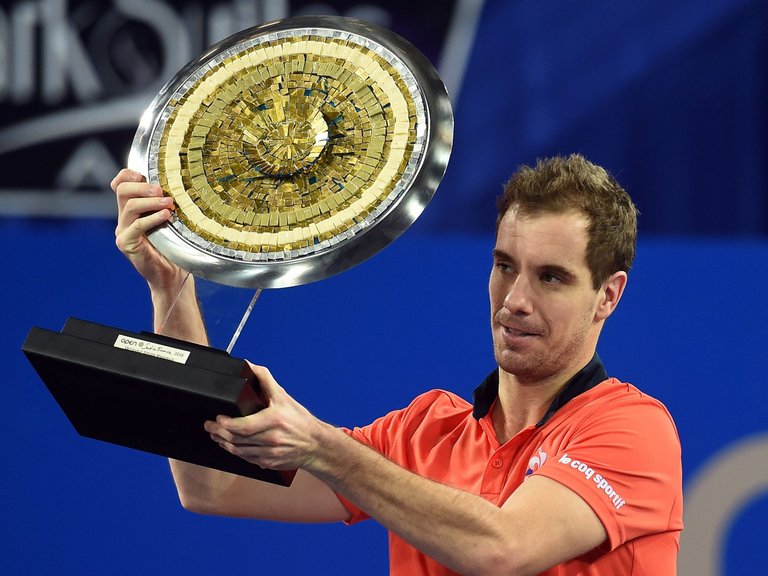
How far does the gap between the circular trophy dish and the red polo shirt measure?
0.49m

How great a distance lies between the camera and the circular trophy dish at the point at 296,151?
148 centimetres

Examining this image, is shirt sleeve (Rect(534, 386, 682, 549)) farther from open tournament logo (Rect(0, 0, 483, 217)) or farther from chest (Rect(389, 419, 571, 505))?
open tournament logo (Rect(0, 0, 483, 217))

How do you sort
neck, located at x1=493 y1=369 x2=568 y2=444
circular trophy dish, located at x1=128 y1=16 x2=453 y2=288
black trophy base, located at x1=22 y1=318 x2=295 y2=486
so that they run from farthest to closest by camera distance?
neck, located at x1=493 y1=369 x2=568 y2=444 → circular trophy dish, located at x1=128 y1=16 x2=453 y2=288 → black trophy base, located at x1=22 y1=318 x2=295 y2=486

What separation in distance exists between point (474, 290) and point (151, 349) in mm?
1684

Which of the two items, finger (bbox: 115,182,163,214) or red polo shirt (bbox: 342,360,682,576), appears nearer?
finger (bbox: 115,182,163,214)

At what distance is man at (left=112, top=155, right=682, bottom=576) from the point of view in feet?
4.99

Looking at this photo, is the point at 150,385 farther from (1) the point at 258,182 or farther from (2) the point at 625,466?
(2) the point at 625,466

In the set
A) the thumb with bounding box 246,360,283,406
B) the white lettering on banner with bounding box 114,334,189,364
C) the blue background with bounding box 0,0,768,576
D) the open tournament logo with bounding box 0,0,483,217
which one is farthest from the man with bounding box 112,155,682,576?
the open tournament logo with bounding box 0,0,483,217

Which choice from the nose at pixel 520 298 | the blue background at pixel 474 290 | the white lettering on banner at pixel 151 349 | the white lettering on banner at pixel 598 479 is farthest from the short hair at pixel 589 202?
the blue background at pixel 474 290

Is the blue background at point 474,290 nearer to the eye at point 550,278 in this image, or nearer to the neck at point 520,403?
the neck at point 520,403

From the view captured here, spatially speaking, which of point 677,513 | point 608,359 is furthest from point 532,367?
point 608,359

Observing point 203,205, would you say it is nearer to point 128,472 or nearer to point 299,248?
point 299,248

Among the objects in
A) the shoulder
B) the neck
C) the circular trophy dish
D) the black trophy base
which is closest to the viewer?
the black trophy base

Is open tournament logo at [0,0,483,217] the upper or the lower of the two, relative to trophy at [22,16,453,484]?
upper
